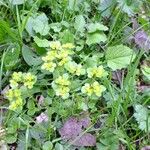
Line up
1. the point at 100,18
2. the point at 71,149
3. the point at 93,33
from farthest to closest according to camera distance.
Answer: the point at 100,18, the point at 93,33, the point at 71,149

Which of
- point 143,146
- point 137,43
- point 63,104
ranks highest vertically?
point 137,43

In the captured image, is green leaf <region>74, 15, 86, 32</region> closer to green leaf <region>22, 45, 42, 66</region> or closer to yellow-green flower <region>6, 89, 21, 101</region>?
green leaf <region>22, 45, 42, 66</region>

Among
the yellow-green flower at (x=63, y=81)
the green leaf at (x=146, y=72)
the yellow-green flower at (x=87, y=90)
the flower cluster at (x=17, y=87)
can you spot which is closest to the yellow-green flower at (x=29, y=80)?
the flower cluster at (x=17, y=87)

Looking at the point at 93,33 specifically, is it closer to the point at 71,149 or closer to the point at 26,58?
the point at 26,58

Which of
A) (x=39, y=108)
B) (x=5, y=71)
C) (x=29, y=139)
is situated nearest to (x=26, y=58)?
A: (x=5, y=71)

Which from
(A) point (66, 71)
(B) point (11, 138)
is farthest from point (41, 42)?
(B) point (11, 138)

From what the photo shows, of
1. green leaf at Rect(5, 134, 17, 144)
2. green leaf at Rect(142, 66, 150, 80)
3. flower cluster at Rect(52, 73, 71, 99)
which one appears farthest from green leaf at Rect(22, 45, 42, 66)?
green leaf at Rect(142, 66, 150, 80)

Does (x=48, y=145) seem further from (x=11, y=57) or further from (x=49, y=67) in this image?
(x=11, y=57)
